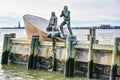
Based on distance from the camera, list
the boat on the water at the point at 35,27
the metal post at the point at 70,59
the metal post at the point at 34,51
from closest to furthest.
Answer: the metal post at the point at 70,59, the metal post at the point at 34,51, the boat on the water at the point at 35,27

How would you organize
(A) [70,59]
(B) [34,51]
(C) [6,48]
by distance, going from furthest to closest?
(C) [6,48] < (B) [34,51] < (A) [70,59]

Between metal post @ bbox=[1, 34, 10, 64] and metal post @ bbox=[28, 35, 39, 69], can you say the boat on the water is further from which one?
metal post @ bbox=[1, 34, 10, 64]

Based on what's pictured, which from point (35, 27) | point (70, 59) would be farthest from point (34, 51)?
point (35, 27)

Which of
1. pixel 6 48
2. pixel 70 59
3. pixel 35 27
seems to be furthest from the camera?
pixel 35 27

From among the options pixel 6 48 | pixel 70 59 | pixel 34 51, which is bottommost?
pixel 70 59

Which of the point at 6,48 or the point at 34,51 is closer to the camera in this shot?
the point at 34,51

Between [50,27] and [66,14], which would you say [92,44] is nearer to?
[66,14]

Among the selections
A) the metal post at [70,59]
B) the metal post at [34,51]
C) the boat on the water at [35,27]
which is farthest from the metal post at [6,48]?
the metal post at [70,59]

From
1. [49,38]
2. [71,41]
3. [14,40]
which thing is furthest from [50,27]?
[71,41]

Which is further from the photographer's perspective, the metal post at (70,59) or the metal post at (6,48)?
the metal post at (6,48)

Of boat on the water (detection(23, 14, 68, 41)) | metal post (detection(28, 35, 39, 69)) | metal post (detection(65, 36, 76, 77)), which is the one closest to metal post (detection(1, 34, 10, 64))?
boat on the water (detection(23, 14, 68, 41))

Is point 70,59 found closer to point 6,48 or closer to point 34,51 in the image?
point 34,51

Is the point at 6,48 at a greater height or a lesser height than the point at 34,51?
greater

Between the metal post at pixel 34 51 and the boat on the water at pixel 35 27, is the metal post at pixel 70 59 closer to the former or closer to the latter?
the metal post at pixel 34 51
